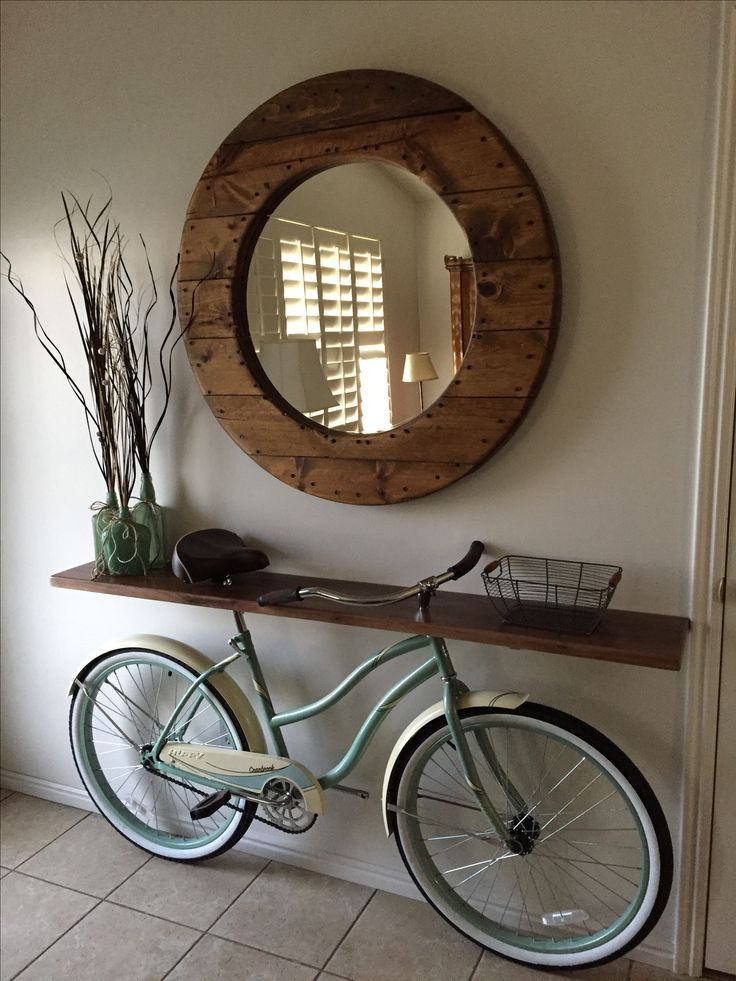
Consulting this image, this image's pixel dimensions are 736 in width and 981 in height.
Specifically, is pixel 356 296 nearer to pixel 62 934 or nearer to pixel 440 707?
pixel 440 707

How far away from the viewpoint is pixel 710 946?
184 centimetres

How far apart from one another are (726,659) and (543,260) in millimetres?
908

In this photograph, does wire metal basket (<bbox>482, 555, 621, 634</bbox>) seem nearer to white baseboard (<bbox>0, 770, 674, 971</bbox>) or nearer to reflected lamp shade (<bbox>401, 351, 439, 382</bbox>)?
reflected lamp shade (<bbox>401, 351, 439, 382</bbox>)

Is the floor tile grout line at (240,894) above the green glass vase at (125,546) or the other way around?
the other way around

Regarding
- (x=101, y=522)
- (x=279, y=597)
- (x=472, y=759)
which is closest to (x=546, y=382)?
(x=279, y=597)

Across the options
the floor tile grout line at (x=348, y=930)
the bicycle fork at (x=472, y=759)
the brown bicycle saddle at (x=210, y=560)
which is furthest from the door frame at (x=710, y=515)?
the brown bicycle saddle at (x=210, y=560)

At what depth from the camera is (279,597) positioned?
1.85 metres

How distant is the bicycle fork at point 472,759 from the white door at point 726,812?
0.43m

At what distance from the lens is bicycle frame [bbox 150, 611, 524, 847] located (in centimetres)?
183

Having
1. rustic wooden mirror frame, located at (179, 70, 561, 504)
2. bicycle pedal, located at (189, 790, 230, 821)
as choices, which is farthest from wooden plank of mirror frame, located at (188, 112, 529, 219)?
bicycle pedal, located at (189, 790, 230, 821)

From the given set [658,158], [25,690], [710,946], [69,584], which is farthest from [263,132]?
[710,946]

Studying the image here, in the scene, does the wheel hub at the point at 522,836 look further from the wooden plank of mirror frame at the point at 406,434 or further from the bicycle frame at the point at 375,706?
the wooden plank of mirror frame at the point at 406,434

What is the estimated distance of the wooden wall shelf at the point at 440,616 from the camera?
62.2 inches

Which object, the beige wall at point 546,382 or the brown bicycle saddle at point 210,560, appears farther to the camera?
the brown bicycle saddle at point 210,560
